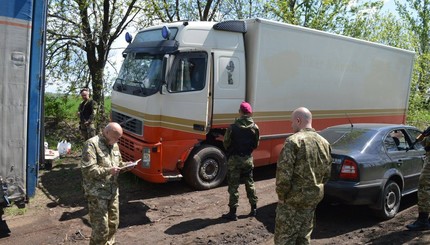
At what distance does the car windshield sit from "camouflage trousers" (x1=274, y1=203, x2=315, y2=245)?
2.54 m

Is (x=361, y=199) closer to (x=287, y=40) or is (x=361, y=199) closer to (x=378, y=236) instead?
(x=378, y=236)

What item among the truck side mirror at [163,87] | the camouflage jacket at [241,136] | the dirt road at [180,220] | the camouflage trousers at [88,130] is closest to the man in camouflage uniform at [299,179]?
the dirt road at [180,220]

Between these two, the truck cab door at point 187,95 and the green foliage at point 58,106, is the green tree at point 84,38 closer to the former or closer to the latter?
the green foliage at point 58,106

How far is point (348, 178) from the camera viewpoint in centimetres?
582

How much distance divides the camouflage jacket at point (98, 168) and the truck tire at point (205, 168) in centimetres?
310

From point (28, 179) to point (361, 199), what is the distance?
4674mm

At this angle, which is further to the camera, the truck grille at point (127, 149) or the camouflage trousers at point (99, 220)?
the truck grille at point (127, 149)

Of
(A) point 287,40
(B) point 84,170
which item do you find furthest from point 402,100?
(B) point 84,170

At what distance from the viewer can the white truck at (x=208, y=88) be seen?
720cm

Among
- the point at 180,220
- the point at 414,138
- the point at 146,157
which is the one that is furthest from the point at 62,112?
the point at 414,138

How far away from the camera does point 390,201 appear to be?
6.26 metres

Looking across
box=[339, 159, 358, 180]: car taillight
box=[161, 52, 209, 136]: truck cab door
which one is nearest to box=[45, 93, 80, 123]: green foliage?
box=[161, 52, 209, 136]: truck cab door

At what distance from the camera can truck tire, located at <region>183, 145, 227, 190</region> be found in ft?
24.8

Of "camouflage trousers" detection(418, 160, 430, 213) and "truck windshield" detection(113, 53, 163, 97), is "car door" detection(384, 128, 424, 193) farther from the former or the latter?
"truck windshield" detection(113, 53, 163, 97)
